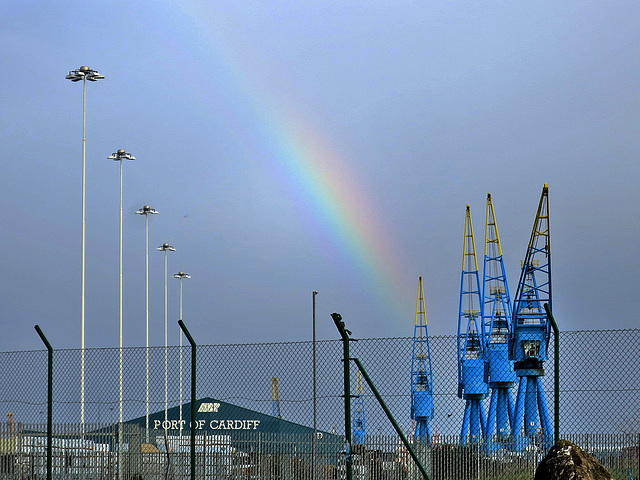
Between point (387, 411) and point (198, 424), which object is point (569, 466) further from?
point (198, 424)

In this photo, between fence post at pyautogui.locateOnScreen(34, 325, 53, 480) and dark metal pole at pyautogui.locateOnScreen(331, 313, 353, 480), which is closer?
dark metal pole at pyautogui.locateOnScreen(331, 313, 353, 480)

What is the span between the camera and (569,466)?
10.0m

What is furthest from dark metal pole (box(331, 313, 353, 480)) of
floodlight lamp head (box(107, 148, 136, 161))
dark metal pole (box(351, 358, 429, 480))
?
floodlight lamp head (box(107, 148, 136, 161))

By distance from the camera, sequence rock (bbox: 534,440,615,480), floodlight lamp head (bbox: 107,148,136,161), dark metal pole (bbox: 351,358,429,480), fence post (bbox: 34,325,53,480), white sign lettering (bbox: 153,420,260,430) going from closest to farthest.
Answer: rock (bbox: 534,440,615,480) → dark metal pole (bbox: 351,358,429,480) → fence post (bbox: 34,325,53,480) → white sign lettering (bbox: 153,420,260,430) → floodlight lamp head (bbox: 107,148,136,161)

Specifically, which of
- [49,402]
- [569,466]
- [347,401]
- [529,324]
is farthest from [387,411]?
[529,324]

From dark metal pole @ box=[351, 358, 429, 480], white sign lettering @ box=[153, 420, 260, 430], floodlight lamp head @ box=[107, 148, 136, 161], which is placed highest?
floodlight lamp head @ box=[107, 148, 136, 161]

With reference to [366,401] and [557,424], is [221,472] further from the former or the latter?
[557,424]

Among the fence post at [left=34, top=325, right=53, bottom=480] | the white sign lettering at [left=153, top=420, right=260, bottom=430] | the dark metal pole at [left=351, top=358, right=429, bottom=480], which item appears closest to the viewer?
the dark metal pole at [left=351, top=358, right=429, bottom=480]

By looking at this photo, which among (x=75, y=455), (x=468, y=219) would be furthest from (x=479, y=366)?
(x=75, y=455)

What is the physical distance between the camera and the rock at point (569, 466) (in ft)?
32.7

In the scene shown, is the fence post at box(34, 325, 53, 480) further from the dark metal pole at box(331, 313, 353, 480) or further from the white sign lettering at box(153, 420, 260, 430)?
the dark metal pole at box(331, 313, 353, 480)

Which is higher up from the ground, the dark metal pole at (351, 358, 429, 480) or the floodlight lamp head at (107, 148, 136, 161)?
the floodlight lamp head at (107, 148, 136, 161)

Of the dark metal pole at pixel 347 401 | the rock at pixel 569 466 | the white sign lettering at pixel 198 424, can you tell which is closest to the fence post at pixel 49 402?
the white sign lettering at pixel 198 424

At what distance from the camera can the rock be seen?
32.7 ft
